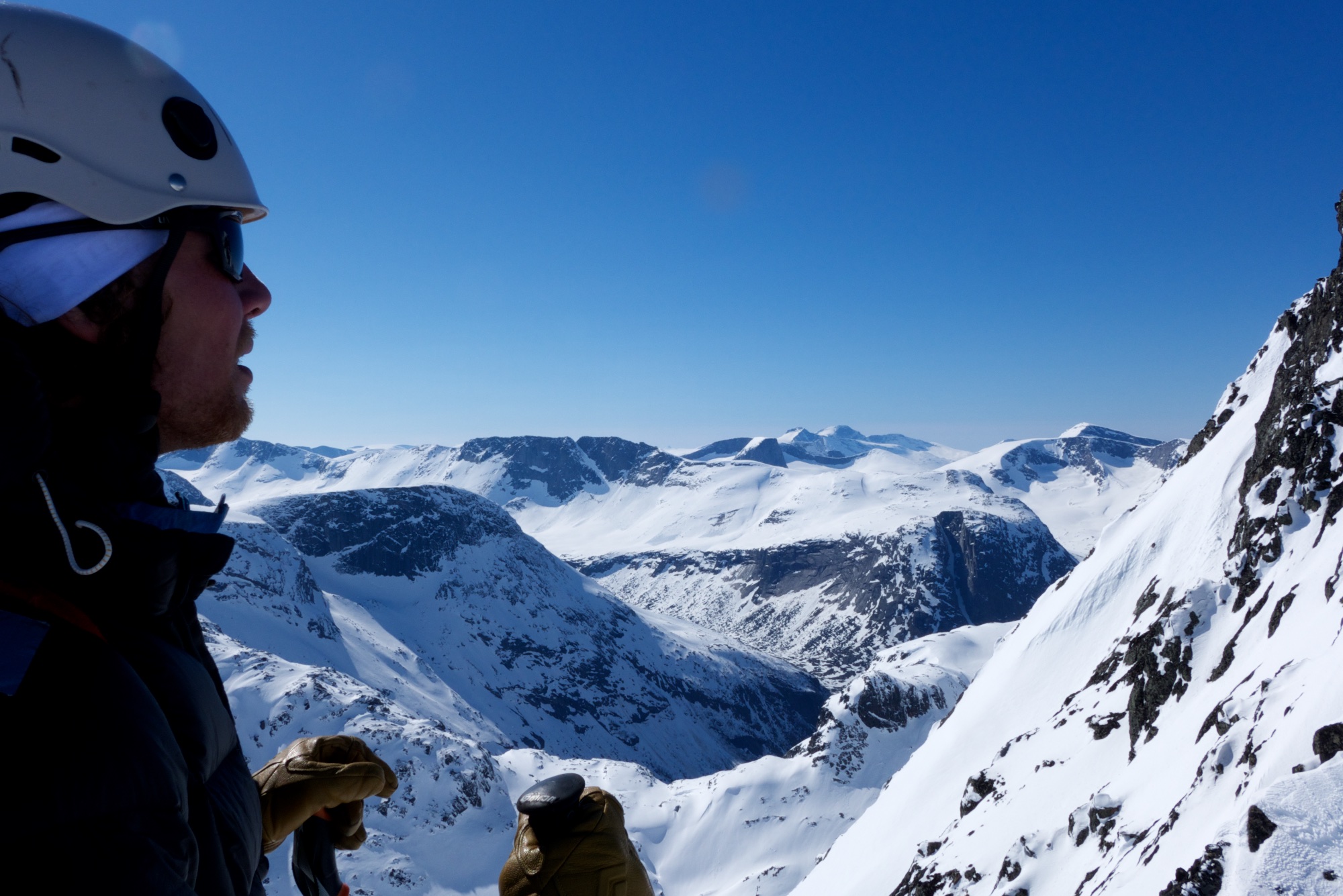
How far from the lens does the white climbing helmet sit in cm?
247

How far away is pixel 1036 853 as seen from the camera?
84.0ft

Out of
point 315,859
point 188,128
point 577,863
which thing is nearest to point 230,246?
point 188,128

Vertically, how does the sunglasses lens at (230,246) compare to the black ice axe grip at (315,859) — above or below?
above

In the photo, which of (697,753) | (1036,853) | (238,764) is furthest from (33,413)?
(697,753)

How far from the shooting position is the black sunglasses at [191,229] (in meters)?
2.32

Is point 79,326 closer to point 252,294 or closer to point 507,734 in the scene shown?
point 252,294

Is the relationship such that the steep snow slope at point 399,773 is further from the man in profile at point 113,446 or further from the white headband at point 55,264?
the white headband at point 55,264

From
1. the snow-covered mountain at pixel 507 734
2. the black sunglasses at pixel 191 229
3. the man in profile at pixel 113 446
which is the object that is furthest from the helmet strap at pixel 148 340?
the snow-covered mountain at pixel 507 734

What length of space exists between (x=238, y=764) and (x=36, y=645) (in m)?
1.35

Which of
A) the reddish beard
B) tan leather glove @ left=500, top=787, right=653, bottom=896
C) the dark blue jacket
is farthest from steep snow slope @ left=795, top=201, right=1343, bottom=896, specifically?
the reddish beard

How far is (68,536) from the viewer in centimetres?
188

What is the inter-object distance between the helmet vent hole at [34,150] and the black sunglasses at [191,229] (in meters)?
0.33

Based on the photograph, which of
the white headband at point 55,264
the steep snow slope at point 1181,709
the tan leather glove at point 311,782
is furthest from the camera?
the steep snow slope at point 1181,709

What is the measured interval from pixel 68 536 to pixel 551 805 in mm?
2768
